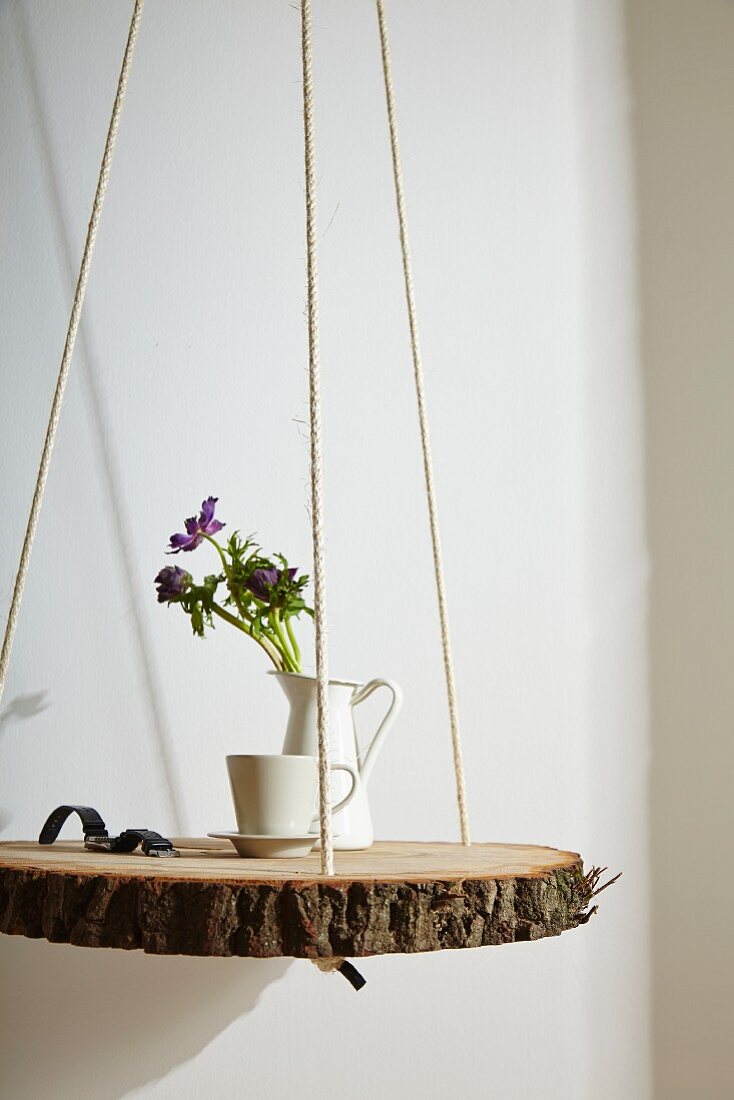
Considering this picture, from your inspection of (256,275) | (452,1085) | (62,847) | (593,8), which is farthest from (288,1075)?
(593,8)

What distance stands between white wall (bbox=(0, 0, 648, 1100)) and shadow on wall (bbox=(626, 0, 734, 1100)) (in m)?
0.03

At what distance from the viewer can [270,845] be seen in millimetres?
1014

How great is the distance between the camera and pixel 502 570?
5.19 feet

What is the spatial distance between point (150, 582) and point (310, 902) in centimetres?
78

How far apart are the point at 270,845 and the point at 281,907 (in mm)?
250

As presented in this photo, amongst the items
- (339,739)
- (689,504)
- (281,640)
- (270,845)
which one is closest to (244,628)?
(281,640)

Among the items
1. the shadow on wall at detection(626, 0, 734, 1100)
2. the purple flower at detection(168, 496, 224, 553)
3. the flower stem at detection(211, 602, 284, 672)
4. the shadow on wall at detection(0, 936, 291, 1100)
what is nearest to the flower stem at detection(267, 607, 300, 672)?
the flower stem at detection(211, 602, 284, 672)

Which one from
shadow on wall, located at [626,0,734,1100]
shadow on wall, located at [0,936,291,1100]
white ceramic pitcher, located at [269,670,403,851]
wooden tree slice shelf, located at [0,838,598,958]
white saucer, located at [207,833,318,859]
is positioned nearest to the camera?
wooden tree slice shelf, located at [0,838,598,958]

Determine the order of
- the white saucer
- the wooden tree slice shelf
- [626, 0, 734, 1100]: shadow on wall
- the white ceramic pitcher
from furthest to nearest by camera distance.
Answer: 1. [626, 0, 734, 1100]: shadow on wall
2. the white ceramic pitcher
3. the white saucer
4. the wooden tree slice shelf

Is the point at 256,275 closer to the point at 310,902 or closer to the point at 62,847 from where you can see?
the point at 62,847

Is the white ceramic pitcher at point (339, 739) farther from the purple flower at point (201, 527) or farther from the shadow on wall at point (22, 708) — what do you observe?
the shadow on wall at point (22, 708)

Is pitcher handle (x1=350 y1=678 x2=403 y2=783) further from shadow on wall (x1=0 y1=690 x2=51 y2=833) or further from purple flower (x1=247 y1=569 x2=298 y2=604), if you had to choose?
shadow on wall (x1=0 y1=690 x2=51 y2=833)

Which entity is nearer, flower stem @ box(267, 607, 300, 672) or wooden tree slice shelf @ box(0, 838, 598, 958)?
wooden tree slice shelf @ box(0, 838, 598, 958)

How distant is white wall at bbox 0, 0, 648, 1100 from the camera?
4.71ft
